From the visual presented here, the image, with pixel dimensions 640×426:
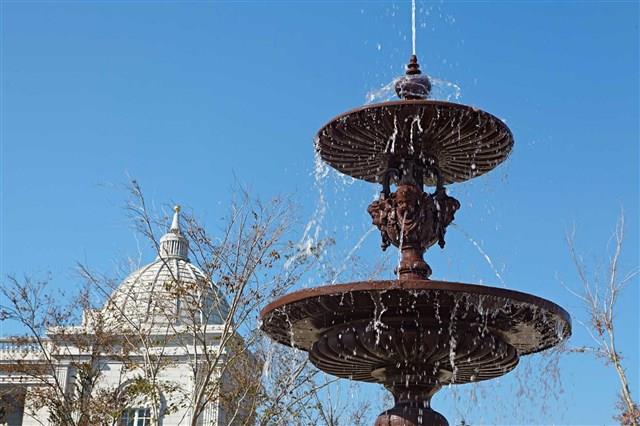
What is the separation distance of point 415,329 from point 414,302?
0.44 metres

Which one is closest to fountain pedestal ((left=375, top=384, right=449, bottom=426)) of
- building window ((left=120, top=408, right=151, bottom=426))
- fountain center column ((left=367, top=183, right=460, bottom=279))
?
fountain center column ((left=367, top=183, right=460, bottom=279))

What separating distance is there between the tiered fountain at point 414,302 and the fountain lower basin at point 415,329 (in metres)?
0.01

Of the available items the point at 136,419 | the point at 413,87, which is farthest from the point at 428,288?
the point at 136,419

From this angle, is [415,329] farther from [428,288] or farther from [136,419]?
[136,419]

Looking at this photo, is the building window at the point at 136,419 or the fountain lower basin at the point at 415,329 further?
the building window at the point at 136,419

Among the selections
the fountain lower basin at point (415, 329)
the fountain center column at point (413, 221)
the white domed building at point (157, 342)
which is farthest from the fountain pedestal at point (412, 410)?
the white domed building at point (157, 342)

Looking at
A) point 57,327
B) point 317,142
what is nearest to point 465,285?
point 317,142

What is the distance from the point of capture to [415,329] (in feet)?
24.1

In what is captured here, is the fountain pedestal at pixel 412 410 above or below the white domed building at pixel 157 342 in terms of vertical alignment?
below

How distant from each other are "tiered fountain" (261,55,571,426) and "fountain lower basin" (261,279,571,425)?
1 centimetres

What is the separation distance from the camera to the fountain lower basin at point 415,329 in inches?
272

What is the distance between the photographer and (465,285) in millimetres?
6801

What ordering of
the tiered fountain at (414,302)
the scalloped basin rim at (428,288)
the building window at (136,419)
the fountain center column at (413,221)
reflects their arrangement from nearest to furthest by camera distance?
the scalloped basin rim at (428,288)
the tiered fountain at (414,302)
the fountain center column at (413,221)
the building window at (136,419)

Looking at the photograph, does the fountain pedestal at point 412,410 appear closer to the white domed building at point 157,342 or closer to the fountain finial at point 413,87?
the fountain finial at point 413,87
